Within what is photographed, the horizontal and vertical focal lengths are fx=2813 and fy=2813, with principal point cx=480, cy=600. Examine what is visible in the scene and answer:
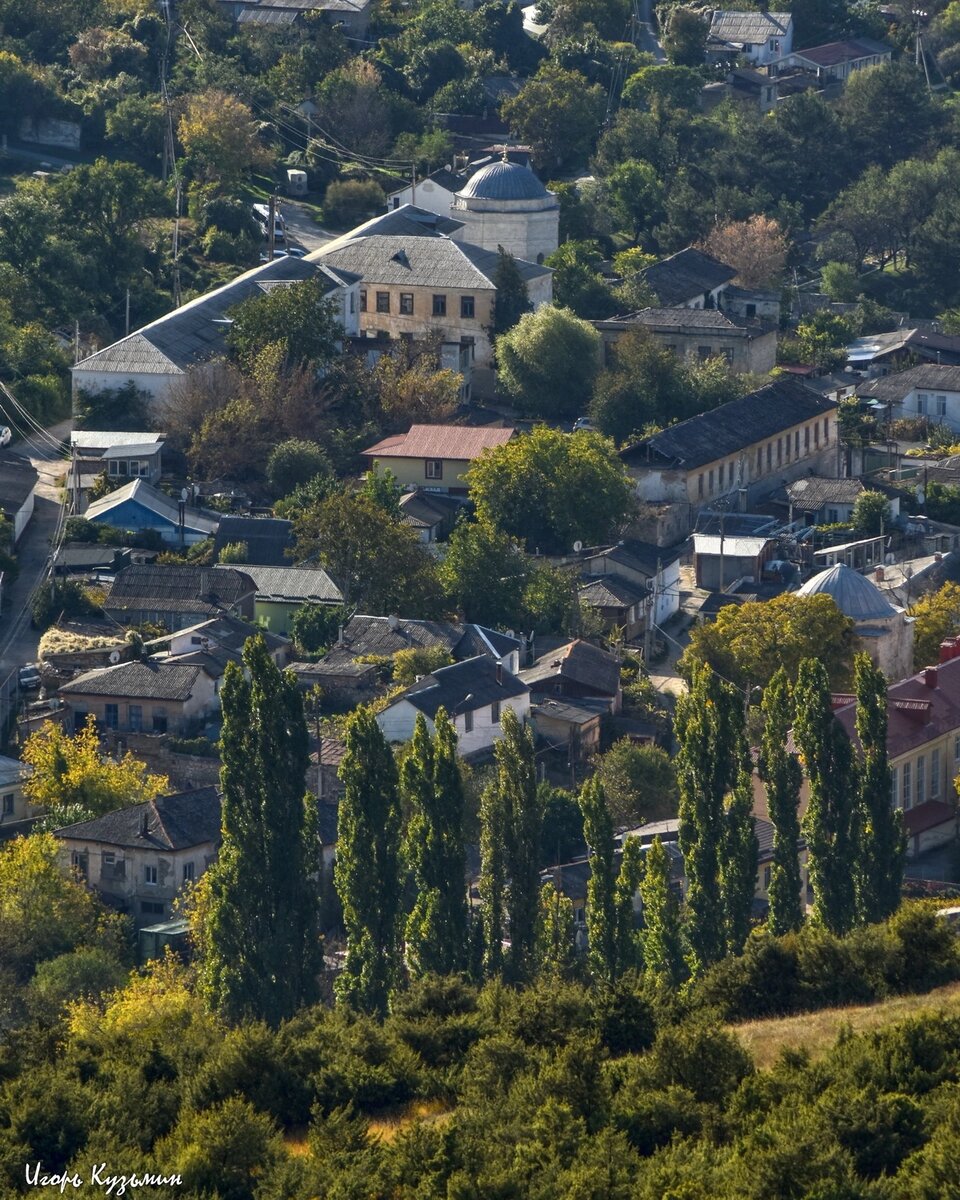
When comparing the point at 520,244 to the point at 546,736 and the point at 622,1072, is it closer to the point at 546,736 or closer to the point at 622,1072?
the point at 546,736

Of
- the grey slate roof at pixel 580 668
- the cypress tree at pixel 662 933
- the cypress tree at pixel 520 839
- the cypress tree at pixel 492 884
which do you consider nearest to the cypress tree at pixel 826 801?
the cypress tree at pixel 662 933

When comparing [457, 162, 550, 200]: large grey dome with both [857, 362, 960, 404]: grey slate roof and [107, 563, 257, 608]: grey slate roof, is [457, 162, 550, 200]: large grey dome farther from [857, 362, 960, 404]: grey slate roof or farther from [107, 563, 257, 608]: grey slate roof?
[107, 563, 257, 608]: grey slate roof

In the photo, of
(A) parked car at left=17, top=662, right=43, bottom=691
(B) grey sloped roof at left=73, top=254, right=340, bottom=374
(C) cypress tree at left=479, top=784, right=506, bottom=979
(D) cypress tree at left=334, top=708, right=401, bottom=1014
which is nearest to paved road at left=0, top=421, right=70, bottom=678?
(A) parked car at left=17, top=662, right=43, bottom=691

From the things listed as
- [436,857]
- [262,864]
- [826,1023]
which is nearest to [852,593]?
[436,857]

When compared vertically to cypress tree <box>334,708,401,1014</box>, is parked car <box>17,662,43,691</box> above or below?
below

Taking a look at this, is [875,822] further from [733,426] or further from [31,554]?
[733,426]

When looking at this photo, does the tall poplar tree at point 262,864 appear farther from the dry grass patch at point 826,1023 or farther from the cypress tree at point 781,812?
the dry grass patch at point 826,1023

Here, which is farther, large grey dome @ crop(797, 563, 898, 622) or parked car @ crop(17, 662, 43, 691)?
large grey dome @ crop(797, 563, 898, 622)
